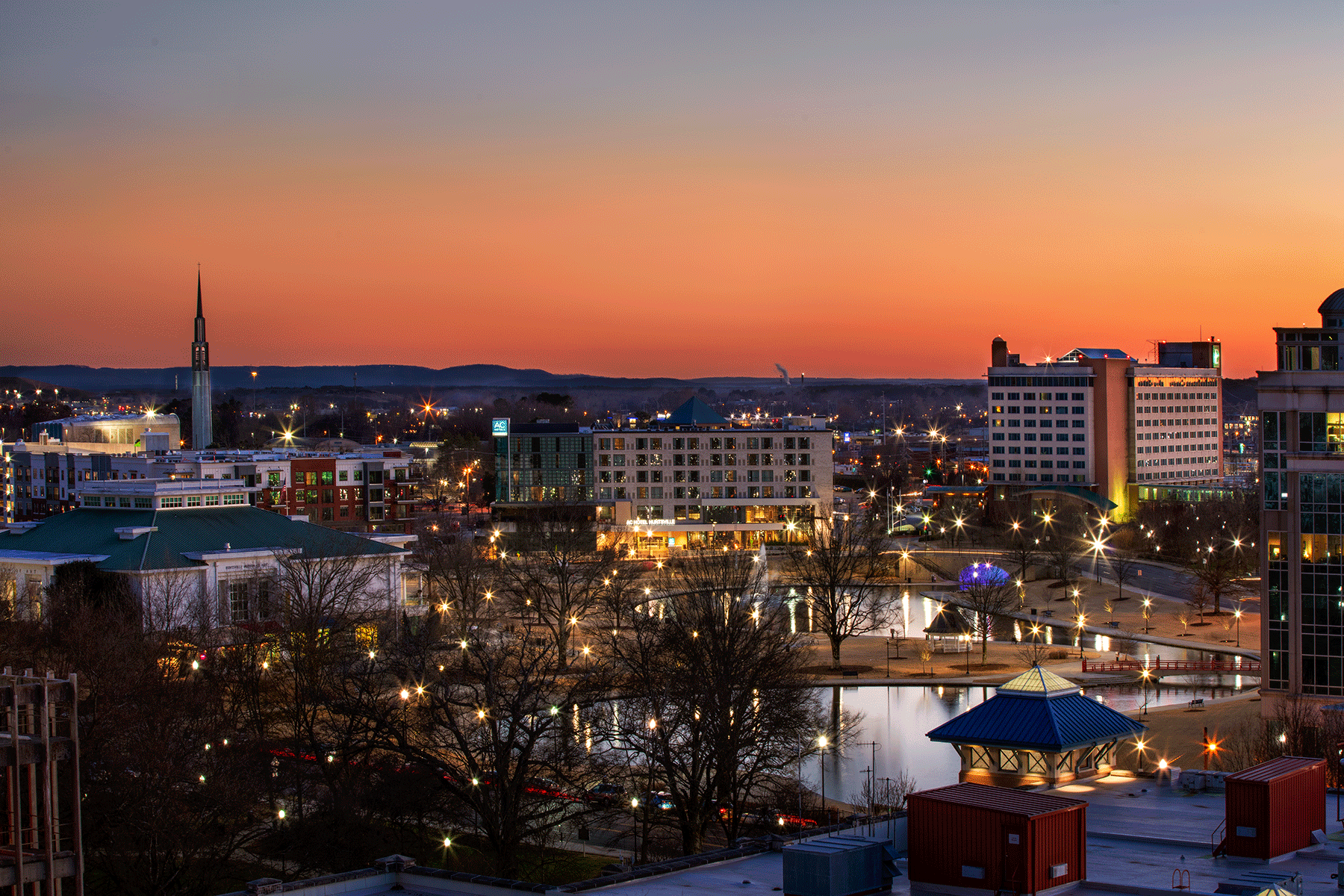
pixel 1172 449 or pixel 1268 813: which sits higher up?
pixel 1172 449

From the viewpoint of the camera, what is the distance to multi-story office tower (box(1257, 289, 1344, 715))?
4431cm

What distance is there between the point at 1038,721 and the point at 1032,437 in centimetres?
9841

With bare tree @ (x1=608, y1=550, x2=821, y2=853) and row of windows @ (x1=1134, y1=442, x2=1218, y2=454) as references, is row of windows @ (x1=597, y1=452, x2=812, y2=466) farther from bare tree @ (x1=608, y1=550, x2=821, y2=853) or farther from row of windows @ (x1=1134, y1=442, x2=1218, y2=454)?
bare tree @ (x1=608, y1=550, x2=821, y2=853)

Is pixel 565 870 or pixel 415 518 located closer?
pixel 565 870

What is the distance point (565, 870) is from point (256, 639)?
59.5 ft

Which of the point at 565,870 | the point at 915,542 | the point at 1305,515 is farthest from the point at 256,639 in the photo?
the point at 915,542

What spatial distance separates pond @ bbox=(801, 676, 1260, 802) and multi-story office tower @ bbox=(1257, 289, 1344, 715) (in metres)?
4.34

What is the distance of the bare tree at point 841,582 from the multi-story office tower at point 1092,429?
41385 mm

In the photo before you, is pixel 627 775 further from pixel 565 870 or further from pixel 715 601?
pixel 715 601

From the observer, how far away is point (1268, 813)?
22.0 meters

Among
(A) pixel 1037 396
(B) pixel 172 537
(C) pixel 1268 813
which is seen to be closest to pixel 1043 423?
(A) pixel 1037 396

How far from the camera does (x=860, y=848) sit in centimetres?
2097

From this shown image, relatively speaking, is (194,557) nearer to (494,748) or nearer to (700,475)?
(494,748)

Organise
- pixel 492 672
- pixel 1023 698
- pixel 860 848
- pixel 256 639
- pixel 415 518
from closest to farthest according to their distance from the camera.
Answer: pixel 860 848 → pixel 1023 698 → pixel 492 672 → pixel 256 639 → pixel 415 518
